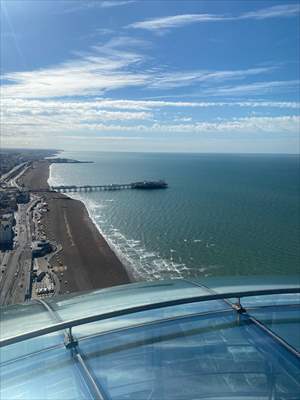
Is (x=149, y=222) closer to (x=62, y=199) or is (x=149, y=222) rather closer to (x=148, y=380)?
(x=62, y=199)

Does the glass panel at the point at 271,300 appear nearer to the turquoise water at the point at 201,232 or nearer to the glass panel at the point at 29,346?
the glass panel at the point at 29,346

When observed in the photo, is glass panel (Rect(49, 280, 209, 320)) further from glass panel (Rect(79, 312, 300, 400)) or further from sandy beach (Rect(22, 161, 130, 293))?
sandy beach (Rect(22, 161, 130, 293))

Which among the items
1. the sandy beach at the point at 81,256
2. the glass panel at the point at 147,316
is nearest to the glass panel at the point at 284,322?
the glass panel at the point at 147,316

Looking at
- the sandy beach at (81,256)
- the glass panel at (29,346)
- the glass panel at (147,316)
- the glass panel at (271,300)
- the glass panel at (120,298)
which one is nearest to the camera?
the glass panel at (29,346)

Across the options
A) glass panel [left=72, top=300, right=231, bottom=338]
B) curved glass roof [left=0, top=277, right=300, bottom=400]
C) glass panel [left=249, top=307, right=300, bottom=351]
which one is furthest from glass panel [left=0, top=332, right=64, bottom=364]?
glass panel [left=249, top=307, right=300, bottom=351]

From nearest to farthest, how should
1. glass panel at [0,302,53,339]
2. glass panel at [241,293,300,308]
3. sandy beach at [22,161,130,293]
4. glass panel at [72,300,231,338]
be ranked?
glass panel at [0,302,53,339] → glass panel at [72,300,231,338] → glass panel at [241,293,300,308] → sandy beach at [22,161,130,293]

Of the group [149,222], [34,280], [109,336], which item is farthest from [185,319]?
[149,222]
